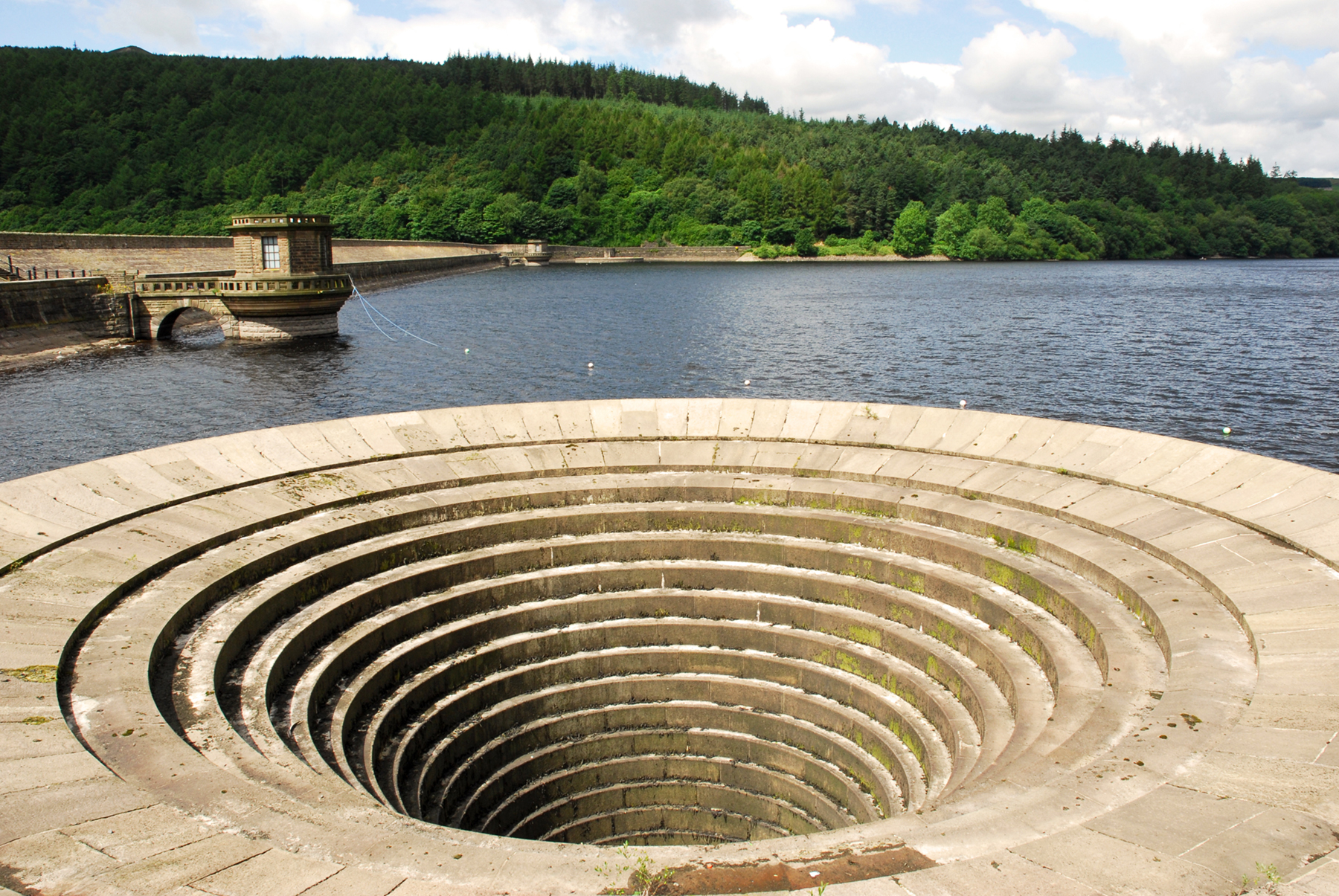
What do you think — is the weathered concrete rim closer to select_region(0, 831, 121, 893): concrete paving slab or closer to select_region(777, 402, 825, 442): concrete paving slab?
select_region(777, 402, 825, 442): concrete paving slab

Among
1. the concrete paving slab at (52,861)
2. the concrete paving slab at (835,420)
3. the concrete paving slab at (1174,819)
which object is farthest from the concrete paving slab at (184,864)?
the concrete paving slab at (835,420)

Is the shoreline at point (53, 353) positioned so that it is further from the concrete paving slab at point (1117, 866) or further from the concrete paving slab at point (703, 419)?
the concrete paving slab at point (1117, 866)

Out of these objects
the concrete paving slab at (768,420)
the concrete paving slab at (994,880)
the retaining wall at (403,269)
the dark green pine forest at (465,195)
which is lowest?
the concrete paving slab at (994,880)

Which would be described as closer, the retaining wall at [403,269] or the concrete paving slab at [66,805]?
the concrete paving slab at [66,805]

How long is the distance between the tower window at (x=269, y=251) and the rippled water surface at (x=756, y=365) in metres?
6.31

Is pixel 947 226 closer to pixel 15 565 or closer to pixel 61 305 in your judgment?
pixel 61 305

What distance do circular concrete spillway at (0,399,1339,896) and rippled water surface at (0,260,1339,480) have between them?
24.3m

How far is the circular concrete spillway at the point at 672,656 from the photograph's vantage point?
863cm

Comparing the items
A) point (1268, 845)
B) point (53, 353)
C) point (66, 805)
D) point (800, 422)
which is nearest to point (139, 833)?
point (66, 805)

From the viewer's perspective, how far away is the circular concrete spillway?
8633 millimetres

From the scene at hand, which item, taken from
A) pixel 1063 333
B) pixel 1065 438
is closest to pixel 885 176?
pixel 1063 333

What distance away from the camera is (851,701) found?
1658 centimetres

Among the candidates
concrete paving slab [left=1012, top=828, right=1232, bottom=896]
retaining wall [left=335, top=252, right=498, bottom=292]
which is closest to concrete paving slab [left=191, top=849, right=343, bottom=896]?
concrete paving slab [left=1012, top=828, right=1232, bottom=896]

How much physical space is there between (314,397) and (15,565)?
38549 millimetres
